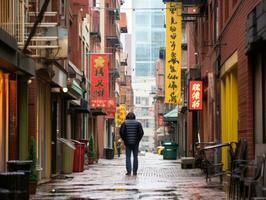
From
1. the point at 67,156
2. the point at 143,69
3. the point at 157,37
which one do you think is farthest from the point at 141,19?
the point at 67,156

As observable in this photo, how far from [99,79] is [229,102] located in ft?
78.8

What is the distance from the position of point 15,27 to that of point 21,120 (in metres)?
2.97

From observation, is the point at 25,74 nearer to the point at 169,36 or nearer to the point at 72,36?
the point at 72,36

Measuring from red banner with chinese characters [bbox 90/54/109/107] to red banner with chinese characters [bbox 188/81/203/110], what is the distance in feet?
36.9

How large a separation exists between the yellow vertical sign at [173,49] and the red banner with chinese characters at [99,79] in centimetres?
425

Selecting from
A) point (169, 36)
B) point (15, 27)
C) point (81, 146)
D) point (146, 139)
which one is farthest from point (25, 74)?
point (146, 139)

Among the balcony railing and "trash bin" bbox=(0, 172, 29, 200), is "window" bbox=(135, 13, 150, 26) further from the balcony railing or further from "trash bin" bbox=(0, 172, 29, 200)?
"trash bin" bbox=(0, 172, 29, 200)

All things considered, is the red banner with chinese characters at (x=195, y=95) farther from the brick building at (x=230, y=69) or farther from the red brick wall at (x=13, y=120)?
the red brick wall at (x=13, y=120)

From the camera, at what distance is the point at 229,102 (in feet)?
74.4

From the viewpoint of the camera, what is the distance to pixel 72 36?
1452 inches

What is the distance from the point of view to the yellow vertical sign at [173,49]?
126 feet

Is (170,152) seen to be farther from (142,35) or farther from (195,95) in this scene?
(142,35)

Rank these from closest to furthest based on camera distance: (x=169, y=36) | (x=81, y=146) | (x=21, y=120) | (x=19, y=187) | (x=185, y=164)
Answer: (x=19, y=187), (x=21, y=120), (x=81, y=146), (x=185, y=164), (x=169, y=36)

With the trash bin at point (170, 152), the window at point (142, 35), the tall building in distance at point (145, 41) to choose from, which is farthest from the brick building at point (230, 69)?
the window at point (142, 35)
